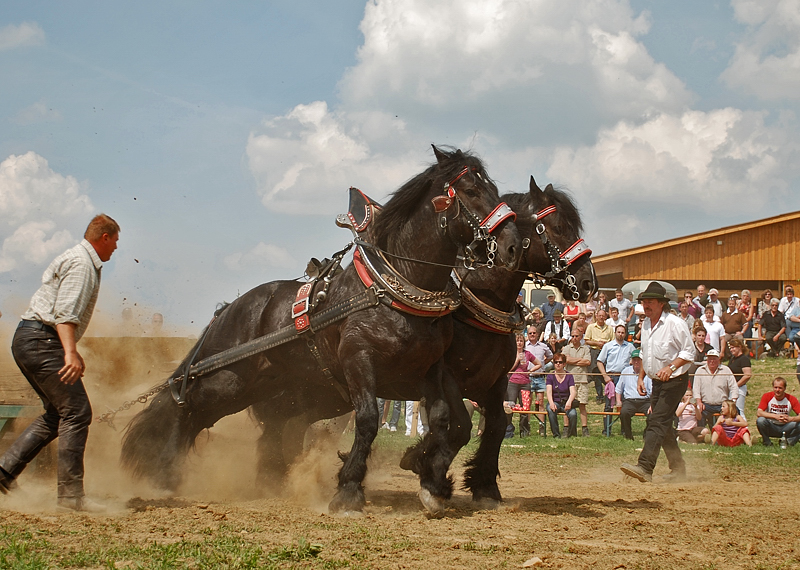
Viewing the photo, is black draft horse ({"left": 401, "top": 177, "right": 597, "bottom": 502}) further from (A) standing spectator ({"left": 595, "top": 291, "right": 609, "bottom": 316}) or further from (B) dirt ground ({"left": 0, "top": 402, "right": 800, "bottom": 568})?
(A) standing spectator ({"left": 595, "top": 291, "right": 609, "bottom": 316})

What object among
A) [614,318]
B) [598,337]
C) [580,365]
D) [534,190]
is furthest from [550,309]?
[534,190]

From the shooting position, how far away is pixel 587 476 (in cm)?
880

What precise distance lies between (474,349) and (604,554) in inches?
89.8

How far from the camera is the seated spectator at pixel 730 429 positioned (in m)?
11.4

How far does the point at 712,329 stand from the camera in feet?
46.9

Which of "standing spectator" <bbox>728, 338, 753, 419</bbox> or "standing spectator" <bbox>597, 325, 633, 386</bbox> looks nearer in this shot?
"standing spectator" <bbox>728, 338, 753, 419</bbox>

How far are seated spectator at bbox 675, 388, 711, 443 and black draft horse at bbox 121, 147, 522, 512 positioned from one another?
6760 millimetres

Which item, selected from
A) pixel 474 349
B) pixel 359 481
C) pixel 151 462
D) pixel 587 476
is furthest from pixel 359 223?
pixel 587 476

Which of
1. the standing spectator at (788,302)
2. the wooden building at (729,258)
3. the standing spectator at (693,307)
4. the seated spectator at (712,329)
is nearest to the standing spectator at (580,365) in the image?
the seated spectator at (712,329)

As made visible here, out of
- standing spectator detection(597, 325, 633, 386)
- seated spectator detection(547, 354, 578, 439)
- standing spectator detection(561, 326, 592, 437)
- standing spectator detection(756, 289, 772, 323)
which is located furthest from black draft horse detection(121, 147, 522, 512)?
standing spectator detection(756, 289, 772, 323)

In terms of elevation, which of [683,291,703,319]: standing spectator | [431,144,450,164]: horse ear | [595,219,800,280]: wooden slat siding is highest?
[595,219,800,280]: wooden slat siding

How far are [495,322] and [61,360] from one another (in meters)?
3.12

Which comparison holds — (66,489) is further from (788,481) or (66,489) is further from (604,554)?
(788,481)

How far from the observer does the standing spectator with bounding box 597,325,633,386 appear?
13.0 m
